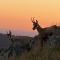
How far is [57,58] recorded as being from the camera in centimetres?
2177

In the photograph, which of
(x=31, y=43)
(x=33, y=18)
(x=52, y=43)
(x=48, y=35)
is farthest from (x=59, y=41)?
(x=33, y=18)

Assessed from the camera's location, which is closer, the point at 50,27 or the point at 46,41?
the point at 46,41

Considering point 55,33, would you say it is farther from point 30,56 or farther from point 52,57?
point 52,57

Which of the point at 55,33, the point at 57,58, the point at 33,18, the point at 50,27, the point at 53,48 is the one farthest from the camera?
the point at 33,18

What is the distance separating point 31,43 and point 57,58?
31.4 ft

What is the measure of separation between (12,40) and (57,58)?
1721cm

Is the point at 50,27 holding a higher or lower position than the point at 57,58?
higher

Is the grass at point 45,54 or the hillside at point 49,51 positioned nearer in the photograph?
the grass at point 45,54

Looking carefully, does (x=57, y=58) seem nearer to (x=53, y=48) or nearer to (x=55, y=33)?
(x=53, y=48)

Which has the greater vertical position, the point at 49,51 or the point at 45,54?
the point at 49,51

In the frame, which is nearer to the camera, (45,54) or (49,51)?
(45,54)

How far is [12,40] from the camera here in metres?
38.8

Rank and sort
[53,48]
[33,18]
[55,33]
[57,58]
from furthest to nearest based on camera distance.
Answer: [33,18], [55,33], [53,48], [57,58]

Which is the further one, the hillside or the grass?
the hillside
